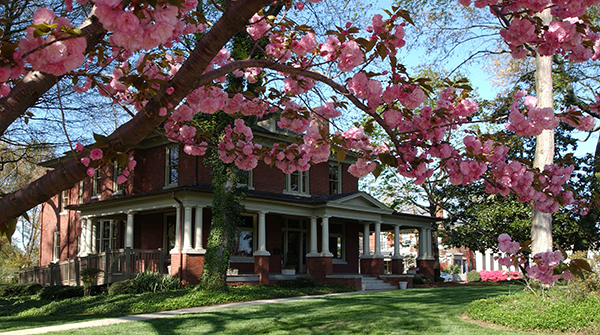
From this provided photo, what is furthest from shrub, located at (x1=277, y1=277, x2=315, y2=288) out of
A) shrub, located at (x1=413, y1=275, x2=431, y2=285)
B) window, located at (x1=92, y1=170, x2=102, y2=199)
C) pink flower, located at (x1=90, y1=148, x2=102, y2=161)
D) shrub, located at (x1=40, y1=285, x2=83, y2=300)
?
pink flower, located at (x1=90, y1=148, x2=102, y2=161)

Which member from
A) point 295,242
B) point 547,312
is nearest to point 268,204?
point 295,242

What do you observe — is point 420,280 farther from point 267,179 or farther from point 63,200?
point 63,200

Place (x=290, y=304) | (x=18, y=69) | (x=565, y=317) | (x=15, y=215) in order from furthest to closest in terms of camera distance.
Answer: (x=290, y=304)
(x=565, y=317)
(x=15, y=215)
(x=18, y=69)

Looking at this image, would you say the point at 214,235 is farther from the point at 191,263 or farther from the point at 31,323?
the point at 31,323

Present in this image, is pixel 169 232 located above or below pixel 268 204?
below

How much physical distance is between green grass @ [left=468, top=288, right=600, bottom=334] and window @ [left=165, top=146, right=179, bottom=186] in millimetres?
13946

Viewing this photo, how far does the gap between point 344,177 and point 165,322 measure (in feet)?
53.5

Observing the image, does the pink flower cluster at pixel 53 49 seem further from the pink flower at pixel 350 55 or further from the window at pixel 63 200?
the window at pixel 63 200

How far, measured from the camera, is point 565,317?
8.56 meters

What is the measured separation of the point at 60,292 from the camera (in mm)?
17828

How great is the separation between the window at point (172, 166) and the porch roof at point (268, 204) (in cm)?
141

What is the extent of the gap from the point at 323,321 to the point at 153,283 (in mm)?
8762

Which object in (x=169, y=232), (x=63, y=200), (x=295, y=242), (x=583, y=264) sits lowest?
(x=295, y=242)

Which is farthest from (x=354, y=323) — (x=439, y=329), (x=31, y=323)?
(x=31, y=323)
